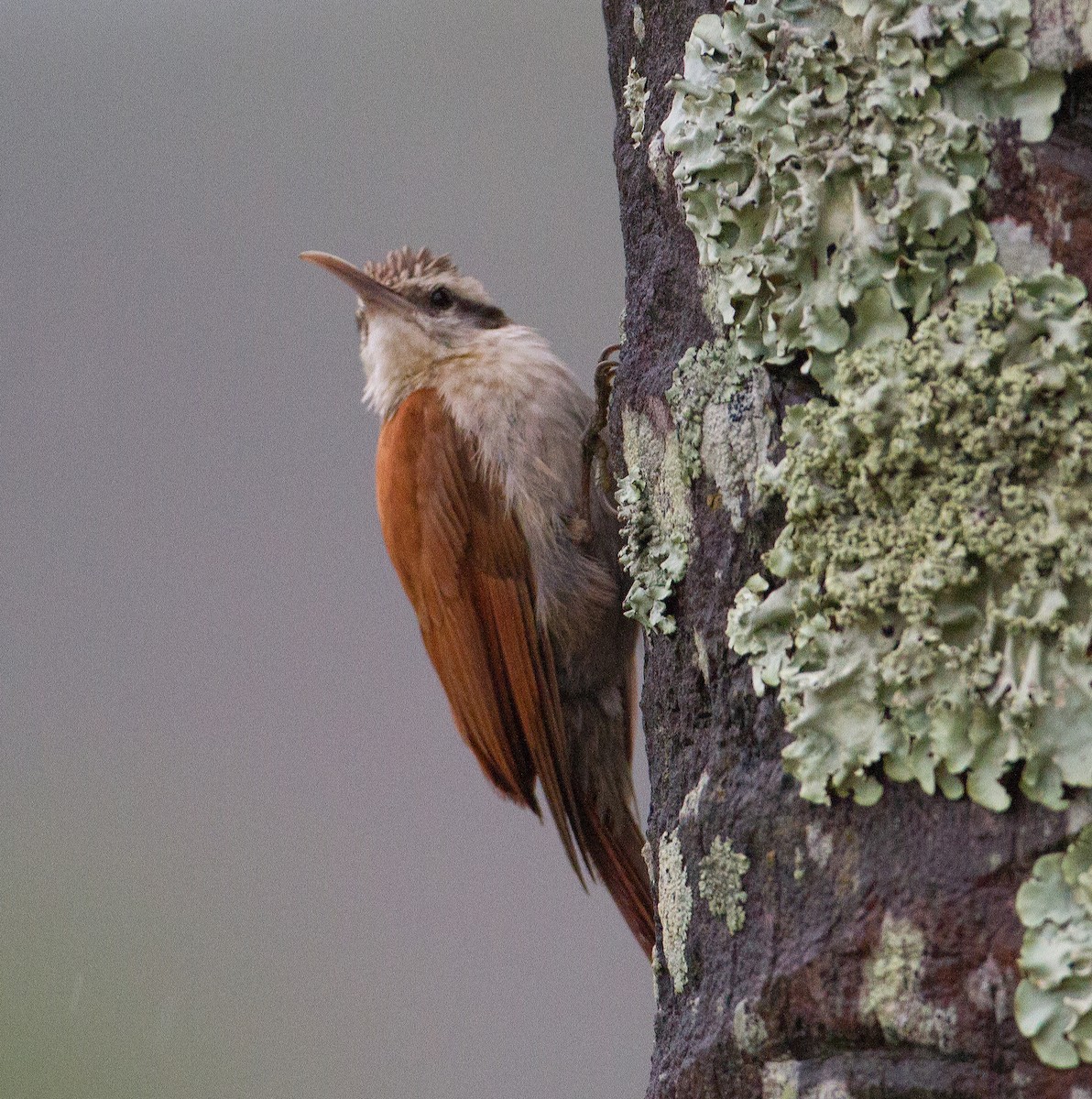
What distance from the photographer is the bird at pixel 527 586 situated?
2.43 metres

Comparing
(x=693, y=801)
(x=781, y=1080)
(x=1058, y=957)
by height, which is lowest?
(x=781, y=1080)

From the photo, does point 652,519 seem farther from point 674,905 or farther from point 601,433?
point 601,433

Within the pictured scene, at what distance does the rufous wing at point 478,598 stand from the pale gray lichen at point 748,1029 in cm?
122

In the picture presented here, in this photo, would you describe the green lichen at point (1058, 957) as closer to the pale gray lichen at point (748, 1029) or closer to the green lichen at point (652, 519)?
the pale gray lichen at point (748, 1029)

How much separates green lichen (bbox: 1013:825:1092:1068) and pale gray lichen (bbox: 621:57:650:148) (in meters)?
0.88

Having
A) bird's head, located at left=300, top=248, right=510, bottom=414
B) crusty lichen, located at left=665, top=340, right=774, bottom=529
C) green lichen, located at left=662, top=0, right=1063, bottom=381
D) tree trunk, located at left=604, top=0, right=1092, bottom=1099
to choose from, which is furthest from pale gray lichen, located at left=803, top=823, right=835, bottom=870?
bird's head, located at left=300, top=248, right=510, bottom=414

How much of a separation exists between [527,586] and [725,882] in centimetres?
129

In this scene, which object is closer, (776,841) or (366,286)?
(776,841)

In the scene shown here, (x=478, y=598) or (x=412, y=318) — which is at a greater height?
(x=412, y=318)

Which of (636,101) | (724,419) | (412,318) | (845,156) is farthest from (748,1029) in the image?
(412,318)

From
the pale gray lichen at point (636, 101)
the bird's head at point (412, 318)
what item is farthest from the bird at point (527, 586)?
the pale gray lichen at point (636, 101)

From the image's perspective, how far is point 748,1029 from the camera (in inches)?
45.4

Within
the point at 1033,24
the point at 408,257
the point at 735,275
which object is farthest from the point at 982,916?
the point at 408,257

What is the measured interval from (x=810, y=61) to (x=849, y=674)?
1.71 ft
